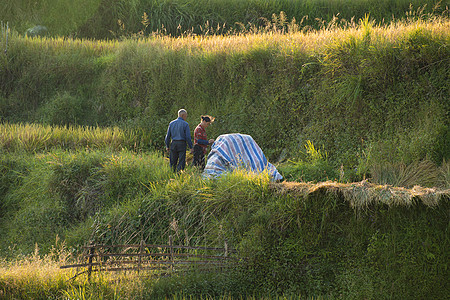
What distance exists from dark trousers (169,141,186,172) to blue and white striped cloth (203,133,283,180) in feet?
2.71

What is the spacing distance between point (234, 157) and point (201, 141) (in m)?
1.01

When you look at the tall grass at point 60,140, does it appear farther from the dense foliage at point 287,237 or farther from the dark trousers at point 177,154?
the dense foliage at point 287,237

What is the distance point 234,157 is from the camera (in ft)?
35.6

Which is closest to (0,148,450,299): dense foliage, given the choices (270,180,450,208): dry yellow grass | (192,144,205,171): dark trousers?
(270,180,450,208): dry yellow grass

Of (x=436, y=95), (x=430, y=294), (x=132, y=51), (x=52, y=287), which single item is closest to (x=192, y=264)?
(x=52, y=287)

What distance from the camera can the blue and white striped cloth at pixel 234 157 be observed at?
10.5 meters

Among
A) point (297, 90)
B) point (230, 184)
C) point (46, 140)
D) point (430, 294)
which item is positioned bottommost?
point (430, 294)

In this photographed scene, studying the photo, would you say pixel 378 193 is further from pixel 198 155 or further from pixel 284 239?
pixel 198 155

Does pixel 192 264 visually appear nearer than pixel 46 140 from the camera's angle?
Yes

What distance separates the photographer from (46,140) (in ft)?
48.7

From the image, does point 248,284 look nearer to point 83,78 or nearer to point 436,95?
point 436,95

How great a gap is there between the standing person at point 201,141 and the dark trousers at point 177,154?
28 cm

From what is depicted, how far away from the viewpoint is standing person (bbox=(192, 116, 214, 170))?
1141cm

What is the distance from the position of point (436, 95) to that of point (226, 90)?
659 centimetres
